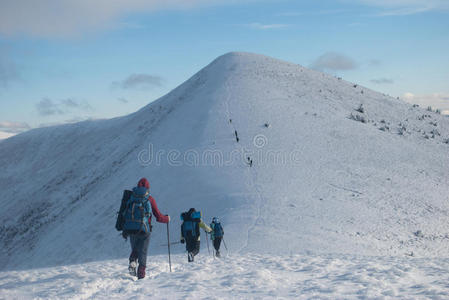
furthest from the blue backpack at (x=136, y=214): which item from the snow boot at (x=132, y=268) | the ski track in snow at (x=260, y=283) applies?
the ski track in snow at (x=260, y=283)

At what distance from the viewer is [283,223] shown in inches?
A: 584

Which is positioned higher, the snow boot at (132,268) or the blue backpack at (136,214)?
the blue backpack at (136,214)

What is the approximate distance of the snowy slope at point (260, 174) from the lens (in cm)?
1500

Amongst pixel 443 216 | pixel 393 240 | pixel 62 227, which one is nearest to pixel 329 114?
pixel 443 216

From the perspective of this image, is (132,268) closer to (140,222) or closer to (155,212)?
(140,222)

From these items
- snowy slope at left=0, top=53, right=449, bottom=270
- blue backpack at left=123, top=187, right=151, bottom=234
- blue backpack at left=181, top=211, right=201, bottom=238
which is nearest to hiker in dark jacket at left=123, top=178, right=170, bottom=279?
blue backpack at left=123, top=187, right=151, bottom=234

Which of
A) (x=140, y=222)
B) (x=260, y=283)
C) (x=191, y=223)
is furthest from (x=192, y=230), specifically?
(x=260, y=283)

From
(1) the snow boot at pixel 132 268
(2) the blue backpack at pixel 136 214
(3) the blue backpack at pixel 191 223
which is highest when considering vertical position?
(2) the blue backpack at pixel 136 214

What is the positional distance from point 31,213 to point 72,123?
2542 centimetres

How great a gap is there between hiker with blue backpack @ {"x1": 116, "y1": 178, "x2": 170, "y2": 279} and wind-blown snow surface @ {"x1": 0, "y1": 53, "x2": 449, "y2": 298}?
5599 millimetres

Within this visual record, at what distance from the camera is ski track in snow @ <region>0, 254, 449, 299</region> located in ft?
21.6

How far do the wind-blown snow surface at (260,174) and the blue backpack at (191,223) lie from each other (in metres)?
2.55

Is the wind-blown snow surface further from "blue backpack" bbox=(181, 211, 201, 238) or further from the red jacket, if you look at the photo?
the red jacket

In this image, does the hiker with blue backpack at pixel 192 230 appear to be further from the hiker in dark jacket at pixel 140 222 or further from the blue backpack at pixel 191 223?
the hiker in dark jacket at pixel 140 222
